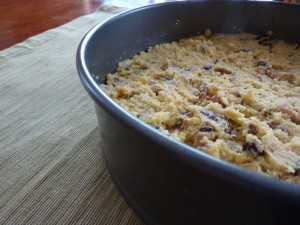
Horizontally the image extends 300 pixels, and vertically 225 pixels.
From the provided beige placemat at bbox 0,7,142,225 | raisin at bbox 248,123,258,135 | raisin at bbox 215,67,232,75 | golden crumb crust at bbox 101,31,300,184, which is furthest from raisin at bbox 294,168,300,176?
raisin at bbox 215,67,232,75

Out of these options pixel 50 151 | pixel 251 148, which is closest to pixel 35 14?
pixel 50 151

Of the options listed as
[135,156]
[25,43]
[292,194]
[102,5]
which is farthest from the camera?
[102,5]

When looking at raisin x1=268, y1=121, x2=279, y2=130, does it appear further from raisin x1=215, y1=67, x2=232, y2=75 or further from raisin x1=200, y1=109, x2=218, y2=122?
raisin x1=215, y1=67, x2=232, y2=75

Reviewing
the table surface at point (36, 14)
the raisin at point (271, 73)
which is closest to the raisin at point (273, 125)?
the raisin at point (271, 73)

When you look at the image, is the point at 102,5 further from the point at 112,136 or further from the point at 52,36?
the point at 112,136

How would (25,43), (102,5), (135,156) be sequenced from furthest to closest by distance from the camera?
(102,5)
(25,43)
(135,156)

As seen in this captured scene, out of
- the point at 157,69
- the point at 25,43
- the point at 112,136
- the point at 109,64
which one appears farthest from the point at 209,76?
the point at 25,43

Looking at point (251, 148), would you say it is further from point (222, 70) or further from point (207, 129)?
point (222, 70)

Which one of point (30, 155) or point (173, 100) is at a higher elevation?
point (173, 100)
